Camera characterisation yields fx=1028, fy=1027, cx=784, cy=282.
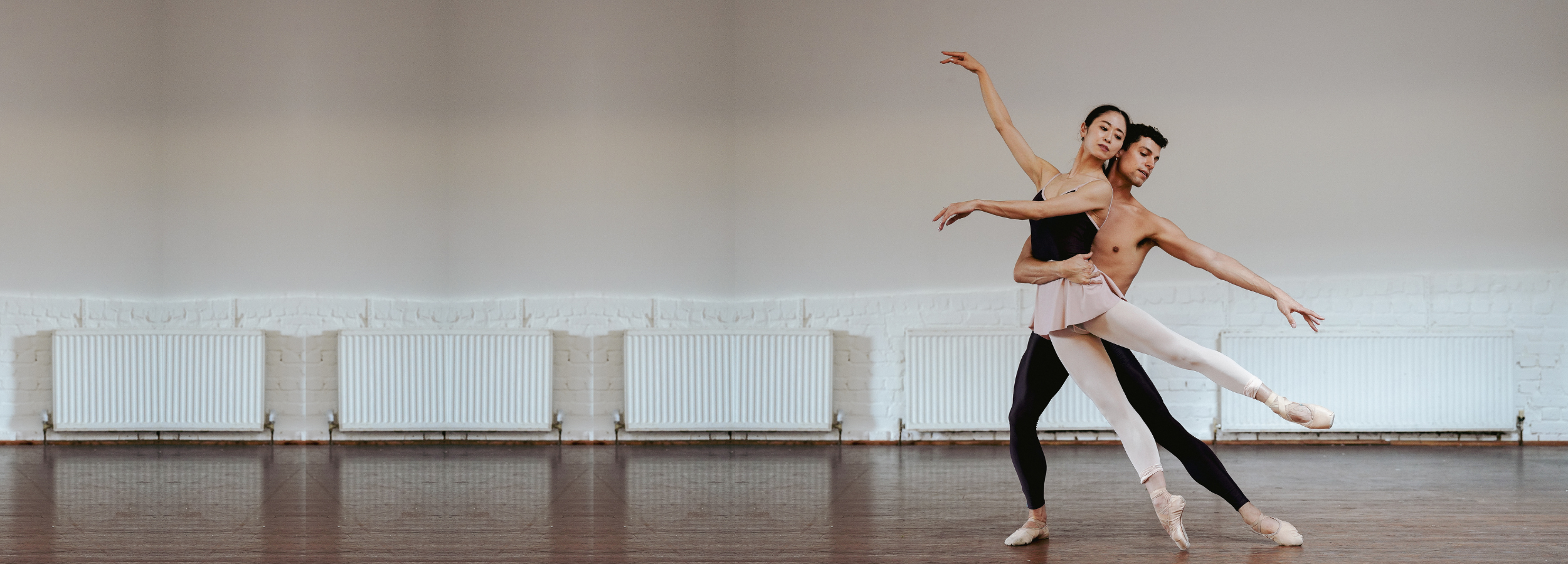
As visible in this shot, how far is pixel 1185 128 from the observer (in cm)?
558

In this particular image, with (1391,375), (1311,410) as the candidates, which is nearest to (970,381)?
(1391,375)

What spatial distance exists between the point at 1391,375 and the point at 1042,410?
11.2 ft

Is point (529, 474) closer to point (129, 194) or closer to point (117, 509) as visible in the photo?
point (117, 509)

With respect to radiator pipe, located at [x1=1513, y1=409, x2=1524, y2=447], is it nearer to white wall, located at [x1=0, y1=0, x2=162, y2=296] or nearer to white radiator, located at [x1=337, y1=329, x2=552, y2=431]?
white radiator, located at [x1=337, y1=329, x2=552, y2=431]

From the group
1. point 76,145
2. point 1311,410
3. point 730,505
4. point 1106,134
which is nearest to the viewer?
point 1311,410

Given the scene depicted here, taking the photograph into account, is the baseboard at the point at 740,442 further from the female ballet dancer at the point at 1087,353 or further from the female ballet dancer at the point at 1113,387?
the female ballet dancer at the point at 1113,387

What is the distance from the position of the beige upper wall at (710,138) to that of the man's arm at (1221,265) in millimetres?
2566

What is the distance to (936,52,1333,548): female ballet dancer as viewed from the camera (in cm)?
283

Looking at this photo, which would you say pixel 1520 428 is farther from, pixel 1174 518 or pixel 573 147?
pixel 573 147

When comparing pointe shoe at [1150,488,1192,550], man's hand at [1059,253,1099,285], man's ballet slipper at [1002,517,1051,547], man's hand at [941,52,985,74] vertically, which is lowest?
man's ballet slipper at [1002,517,1051,547]

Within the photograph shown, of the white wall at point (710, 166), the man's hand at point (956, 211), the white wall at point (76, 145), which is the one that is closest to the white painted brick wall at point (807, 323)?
the white wall at point (710, 166)

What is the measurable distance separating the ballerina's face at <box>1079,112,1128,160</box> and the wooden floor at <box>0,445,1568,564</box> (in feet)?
3.81

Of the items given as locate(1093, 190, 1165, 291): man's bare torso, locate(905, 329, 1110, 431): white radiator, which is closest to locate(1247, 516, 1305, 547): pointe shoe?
locate(1093, 190, 1165, 291): man's bare torso

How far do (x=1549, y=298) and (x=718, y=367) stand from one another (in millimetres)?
4518
